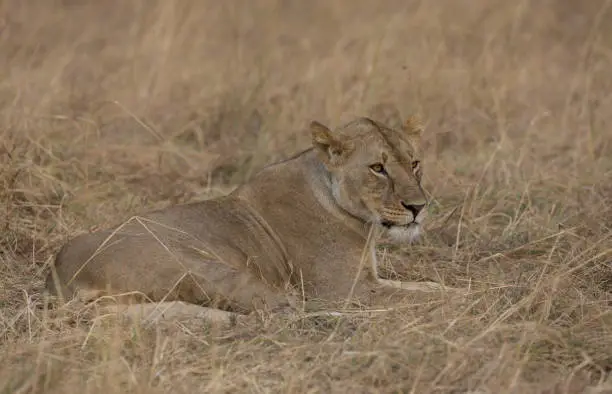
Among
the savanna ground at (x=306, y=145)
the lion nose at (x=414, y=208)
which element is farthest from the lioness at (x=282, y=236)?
the savanna ground at (x=306, y=145)

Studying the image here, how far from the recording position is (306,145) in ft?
26.8

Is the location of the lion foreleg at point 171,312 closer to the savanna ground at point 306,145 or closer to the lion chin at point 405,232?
the savanna ground at point 306,145

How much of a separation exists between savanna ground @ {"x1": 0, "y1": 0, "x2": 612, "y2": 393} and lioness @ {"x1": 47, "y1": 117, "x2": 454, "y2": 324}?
267mm

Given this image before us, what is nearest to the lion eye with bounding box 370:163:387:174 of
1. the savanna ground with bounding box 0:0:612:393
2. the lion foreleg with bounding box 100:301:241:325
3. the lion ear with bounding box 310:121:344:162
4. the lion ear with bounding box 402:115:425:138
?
the lion ear with bounding box 310:121:344:162

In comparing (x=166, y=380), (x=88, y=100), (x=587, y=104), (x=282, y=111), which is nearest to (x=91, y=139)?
(x=88, y=100)

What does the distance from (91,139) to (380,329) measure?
3670 mm

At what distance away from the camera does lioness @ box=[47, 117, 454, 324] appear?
203 inches

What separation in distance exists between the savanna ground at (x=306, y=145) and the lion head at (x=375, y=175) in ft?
1.35

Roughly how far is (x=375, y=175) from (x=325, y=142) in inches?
11.1

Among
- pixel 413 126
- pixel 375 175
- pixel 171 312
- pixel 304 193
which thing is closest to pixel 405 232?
pixel 375 175

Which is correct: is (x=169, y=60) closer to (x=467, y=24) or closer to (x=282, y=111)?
(x=282, y=111)

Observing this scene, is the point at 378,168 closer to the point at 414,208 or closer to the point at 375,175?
the point at 375,175

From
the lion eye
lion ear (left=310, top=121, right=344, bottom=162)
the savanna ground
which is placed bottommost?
the savanna ground

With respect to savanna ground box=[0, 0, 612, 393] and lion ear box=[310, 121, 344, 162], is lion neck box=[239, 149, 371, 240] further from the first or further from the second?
savanna ground box=[0, 0, 612, 393]
